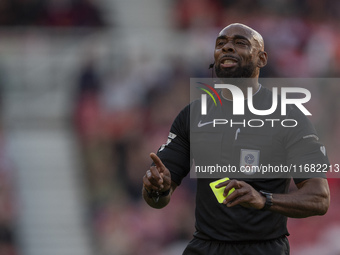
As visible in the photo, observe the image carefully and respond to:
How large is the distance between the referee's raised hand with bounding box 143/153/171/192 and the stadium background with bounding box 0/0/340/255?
5.23 metres

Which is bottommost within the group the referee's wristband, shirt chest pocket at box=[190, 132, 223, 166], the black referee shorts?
the black referee shorts

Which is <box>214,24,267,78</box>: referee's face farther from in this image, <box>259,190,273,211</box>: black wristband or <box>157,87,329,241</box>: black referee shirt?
<box>259,190,273,211</box>: black wristband

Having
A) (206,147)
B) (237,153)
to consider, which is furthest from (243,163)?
(206,147)

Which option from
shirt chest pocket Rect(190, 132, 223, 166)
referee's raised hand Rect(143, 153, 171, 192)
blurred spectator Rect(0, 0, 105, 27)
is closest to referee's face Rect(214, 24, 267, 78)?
shirt chest pocket Rect(190, 132, 223, 166)

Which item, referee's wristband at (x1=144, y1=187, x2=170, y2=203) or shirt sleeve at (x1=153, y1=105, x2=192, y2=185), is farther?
shirt sleeve at (x1=153, y1=105, x2=192, y2=185)

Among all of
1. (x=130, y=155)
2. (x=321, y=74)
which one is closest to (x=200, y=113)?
(x=130, y=155)

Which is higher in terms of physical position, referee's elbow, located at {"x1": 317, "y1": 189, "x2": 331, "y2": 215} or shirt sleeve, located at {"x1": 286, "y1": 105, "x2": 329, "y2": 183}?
shirt sleeve, located at {"x1": 286, "y1": 105, "x2": 329, "y2": 183}

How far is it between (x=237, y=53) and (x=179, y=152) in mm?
692

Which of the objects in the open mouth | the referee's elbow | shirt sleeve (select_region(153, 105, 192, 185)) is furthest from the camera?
shirt sleeve (select_region(153, 105, 192, 185))

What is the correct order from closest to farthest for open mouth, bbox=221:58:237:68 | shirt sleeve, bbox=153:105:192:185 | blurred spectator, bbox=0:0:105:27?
open mouth, bbox=221:58:237:68 → shirt sleeve, bbox=153:105:192:185 → blurred spectator, bbox=0:0:105:27

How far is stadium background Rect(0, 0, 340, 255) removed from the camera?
949 cm

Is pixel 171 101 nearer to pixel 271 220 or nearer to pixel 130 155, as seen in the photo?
pixel 130 155

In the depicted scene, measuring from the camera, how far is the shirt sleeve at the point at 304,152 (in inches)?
158

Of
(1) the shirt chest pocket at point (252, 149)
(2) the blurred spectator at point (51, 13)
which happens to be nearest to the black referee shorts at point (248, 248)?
(1) the shirt chest pocket at point (252, 149)
